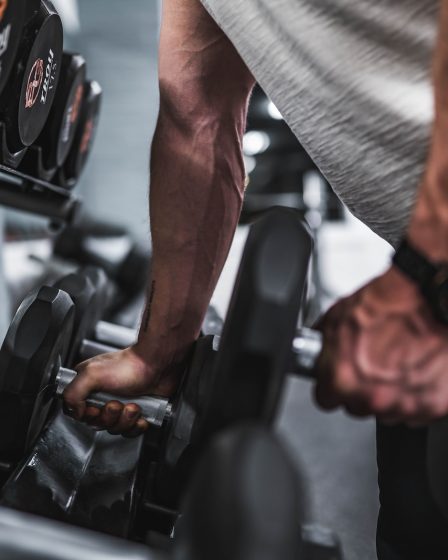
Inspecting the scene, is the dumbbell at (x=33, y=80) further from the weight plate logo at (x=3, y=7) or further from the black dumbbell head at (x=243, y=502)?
the black dumbbell head at (x=243, y=502)

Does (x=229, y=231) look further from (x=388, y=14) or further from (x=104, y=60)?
(x=104, y=60)

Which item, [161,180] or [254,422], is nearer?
[254,422]

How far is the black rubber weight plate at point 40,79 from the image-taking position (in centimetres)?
82

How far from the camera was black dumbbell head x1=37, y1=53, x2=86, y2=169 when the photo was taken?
40.9 inches

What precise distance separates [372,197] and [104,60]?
8.94ft

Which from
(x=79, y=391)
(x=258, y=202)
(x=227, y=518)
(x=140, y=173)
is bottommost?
(x=258, y=202)

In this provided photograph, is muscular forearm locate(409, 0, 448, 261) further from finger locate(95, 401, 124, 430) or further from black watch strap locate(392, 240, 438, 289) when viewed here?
finger locate(95, 401, 124, 430)

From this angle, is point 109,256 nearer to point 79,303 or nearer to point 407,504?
point 79,303

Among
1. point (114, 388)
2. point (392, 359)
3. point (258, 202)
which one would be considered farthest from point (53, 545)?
point (258, 202)

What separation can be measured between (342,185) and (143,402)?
35 centimetres

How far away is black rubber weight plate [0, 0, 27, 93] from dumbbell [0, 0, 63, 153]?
0.05 m

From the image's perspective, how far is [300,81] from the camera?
67cm

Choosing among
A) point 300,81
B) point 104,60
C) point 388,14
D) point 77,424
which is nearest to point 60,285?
point 77,424

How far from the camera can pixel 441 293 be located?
1.55 feet
